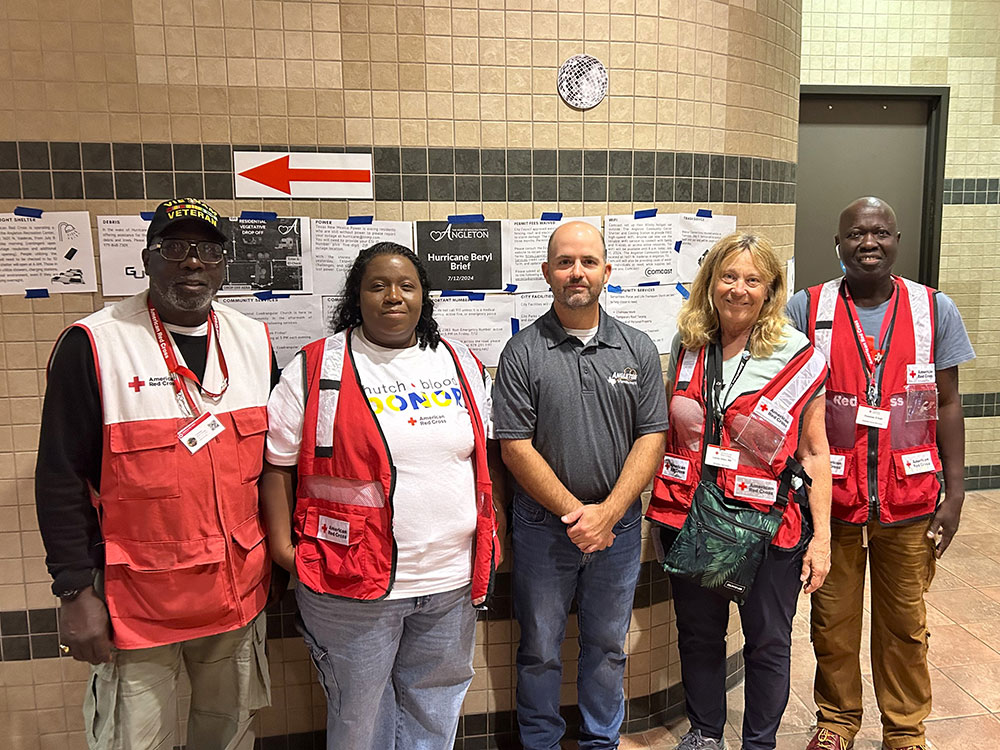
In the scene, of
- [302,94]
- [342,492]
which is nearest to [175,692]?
[342,492]

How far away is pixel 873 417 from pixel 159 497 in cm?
204

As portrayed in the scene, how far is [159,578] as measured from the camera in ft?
5.90

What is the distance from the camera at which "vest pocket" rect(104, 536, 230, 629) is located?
5.84 ft

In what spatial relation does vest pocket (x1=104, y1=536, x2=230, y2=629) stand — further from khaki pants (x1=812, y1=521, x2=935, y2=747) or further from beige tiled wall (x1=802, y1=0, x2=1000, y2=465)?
beige tiled wall (x1=802, y1=0, x2=1000, y2=465)

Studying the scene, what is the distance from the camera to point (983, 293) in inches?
199

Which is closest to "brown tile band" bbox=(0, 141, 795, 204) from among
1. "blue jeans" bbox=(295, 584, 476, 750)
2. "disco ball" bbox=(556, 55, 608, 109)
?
"disco ball" bbox=(556, 55, 608, 109)

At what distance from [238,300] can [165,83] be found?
0.66 meters

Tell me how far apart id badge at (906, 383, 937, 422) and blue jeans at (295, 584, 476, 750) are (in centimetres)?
149

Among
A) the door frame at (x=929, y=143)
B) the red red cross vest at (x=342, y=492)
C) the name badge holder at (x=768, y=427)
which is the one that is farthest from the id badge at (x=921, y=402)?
the door frame at (x=929, y=143)

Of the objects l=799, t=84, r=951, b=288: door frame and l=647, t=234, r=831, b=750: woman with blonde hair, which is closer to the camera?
l=647, t=234, r=831, b=750: woman with blonde hair

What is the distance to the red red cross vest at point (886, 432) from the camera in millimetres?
2320

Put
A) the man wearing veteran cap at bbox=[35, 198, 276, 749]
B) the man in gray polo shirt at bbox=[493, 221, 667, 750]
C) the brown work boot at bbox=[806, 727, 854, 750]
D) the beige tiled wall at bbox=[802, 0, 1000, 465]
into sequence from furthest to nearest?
the beige tiled wall at bbox=[802, 0, 1000, 465] → the brown work boot at bbox=[806, 727, 854, 750] → the man in gray polo shirt at bbox=[493, 221, 667, 750] → the man wearing veteran cap at bbox=[35, 198, 276, 749]

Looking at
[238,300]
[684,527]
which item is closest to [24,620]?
[238,300]

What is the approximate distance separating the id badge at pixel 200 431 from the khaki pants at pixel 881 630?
1.91 meters
